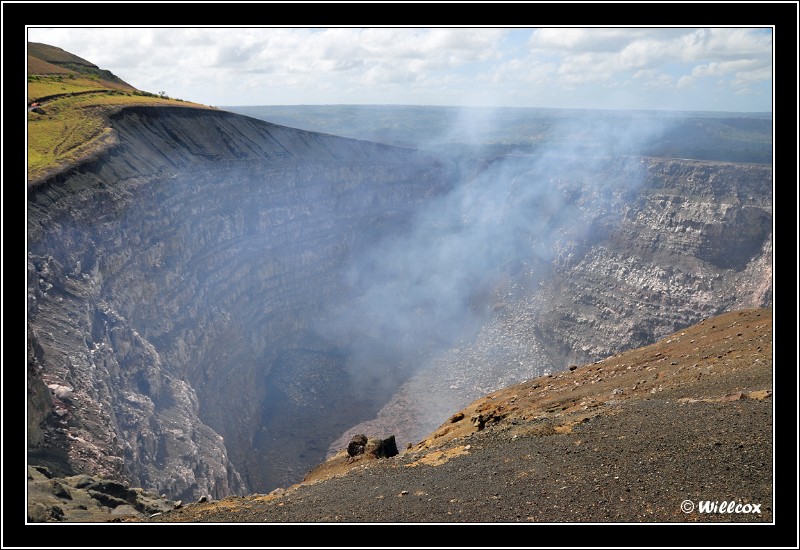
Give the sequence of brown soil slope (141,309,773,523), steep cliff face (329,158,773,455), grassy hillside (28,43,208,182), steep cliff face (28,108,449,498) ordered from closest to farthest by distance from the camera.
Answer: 1. brown soil slope (141,309,773,523)
2. steep cliff face (28,108,449,498)
3. grassy hillside (28,43,208,182)
4. steep cliff face (329,158,773,455)

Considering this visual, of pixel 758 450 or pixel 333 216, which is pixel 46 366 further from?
pixel 333 216

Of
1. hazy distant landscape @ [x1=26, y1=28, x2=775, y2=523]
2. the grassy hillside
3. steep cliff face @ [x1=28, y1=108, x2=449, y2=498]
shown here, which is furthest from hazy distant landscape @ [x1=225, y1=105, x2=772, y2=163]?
the grassy hillside

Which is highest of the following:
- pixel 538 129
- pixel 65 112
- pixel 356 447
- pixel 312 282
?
pixel 538 129

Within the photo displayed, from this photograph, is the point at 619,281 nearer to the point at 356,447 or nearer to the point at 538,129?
the point at 356,447

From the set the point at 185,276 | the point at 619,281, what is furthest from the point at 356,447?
the point at 619,281

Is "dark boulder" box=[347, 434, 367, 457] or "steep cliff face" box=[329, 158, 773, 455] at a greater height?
"steep cliff face" box=[329, 158, 773, 455]

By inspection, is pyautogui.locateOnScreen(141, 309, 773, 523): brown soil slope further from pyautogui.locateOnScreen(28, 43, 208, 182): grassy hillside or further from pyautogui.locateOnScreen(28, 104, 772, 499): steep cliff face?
pyautogui.locateOnScreen(28, 43, 208, 182): grassy hillside

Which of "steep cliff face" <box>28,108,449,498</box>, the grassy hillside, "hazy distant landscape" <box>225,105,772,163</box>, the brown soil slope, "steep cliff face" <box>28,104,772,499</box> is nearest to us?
the brown soil slope
